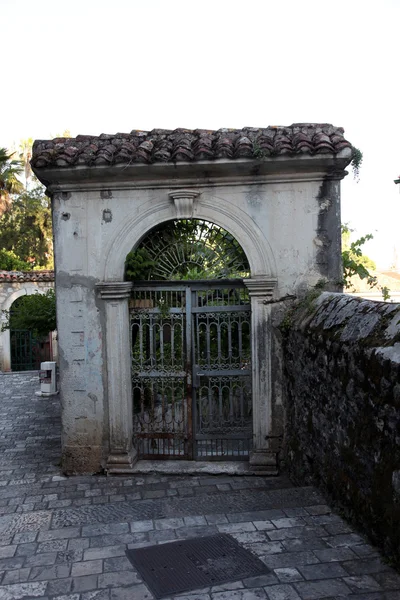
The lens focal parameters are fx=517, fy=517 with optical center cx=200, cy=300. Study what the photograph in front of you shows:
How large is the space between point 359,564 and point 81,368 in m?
3.83

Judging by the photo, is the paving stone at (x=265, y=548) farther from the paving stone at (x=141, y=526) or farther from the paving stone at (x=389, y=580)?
the paving stone at (x=141, y=526)

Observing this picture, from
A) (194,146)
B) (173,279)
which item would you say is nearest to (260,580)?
(173,279)

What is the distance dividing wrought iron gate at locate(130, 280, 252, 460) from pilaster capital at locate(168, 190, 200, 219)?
836mm

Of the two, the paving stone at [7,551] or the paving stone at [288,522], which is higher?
the paving stone at [288,522]

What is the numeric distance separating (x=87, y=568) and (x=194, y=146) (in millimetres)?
4297

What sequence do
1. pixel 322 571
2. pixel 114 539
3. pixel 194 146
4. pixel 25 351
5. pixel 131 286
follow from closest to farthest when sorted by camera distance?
1. pixel 322 571
2. pixel 114 539
3. pixel 194 146
4. pixel 131 286
5. pixel 25 351

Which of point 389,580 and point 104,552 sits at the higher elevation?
point 389,580

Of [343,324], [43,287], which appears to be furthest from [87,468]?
[43,287]

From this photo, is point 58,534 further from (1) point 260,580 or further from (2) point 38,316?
(2) point 38,316

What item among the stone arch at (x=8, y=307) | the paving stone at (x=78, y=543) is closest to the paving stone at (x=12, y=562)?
the paving stone at (x=78, y=543)

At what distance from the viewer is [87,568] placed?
144 inches

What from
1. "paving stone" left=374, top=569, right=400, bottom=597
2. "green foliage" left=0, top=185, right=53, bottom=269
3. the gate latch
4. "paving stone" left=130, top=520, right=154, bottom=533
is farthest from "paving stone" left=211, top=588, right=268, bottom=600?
"green foliage" left=0, top=185, right=53, bottom=269

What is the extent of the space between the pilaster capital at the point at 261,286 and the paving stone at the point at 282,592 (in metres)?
3.33

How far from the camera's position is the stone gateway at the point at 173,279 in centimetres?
598
